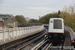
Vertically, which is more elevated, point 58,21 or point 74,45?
point 58,21

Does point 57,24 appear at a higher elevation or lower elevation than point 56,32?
higher

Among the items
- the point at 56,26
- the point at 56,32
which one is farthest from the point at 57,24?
the point at 56,32

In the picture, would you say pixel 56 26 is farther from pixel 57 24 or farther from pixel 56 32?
pixel 56 32

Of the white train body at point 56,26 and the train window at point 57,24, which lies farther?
the train window at point 57,24

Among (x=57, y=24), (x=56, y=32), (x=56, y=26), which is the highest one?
(x=57, y=24)

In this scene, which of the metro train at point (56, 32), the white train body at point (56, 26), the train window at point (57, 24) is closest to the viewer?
the metro train at point (56, 32)

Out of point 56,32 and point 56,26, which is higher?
point 56,26

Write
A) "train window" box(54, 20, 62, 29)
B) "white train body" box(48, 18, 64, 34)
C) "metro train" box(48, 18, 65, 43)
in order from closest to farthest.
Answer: "metro train" box(48, 18, 65, 43)
"white train body" box(48, 18, 64, 34)
"train window" box(54, 20, 62, 29)

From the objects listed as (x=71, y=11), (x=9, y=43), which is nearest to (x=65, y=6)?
(x=71, y=11)

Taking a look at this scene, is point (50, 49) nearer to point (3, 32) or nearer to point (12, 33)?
point (3, 32)

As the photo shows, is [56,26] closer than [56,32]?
No

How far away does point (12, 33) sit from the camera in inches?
730

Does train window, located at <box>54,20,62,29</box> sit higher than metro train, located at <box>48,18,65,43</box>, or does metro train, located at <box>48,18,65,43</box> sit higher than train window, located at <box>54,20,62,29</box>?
train window, located at <box>54,20,62,29</box>

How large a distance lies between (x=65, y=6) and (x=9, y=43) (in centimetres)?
6653
